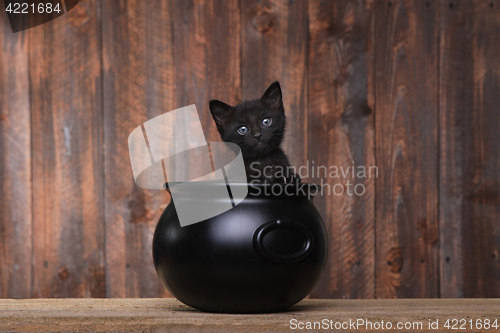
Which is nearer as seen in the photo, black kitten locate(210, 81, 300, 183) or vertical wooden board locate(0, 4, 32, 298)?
black kitten locate(210, 81, 300, 183)

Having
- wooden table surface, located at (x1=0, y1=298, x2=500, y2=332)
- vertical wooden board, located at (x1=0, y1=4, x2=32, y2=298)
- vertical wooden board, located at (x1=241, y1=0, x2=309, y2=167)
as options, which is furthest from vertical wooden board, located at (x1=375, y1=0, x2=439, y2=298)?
vertical wooden board, located at (x1=0, y1=4, x2=32, y2=298)

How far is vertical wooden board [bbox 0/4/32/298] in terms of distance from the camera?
1.48 metres

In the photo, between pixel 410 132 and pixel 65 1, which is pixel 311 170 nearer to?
pixel 410 132

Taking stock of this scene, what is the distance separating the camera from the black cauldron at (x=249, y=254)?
0.80m

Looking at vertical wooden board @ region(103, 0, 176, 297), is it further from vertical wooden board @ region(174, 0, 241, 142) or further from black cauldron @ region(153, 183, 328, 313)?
black cauldron @ region(153, 183, 328, 313)

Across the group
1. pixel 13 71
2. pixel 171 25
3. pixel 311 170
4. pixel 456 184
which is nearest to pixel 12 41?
pixel 13 71

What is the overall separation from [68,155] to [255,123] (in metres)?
0.81

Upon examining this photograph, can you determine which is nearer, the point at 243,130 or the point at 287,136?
the point at 243,130

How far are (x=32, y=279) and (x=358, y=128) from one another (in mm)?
1162

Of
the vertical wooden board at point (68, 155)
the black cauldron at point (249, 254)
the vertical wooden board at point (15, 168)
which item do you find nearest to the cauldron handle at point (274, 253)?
the black cauldron at point (249, 254)

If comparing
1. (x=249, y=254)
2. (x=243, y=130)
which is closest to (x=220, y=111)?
(x=243, y=130)

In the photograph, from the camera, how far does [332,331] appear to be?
76 cm

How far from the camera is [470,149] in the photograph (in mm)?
1511

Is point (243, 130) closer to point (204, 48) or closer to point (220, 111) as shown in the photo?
point (220, 111)
